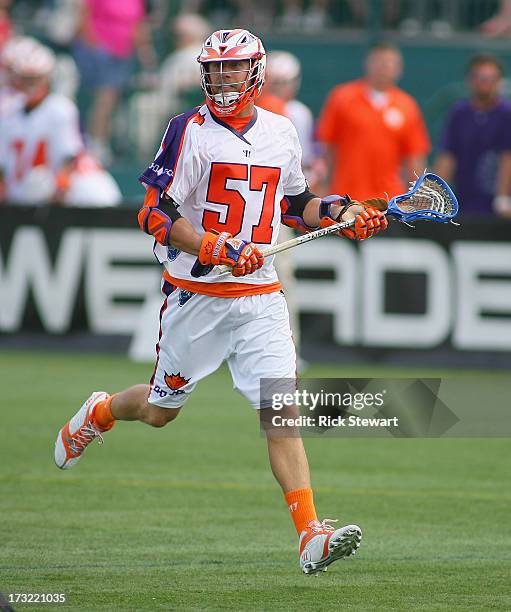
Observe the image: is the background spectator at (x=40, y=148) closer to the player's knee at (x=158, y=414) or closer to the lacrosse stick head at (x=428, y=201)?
the player's knee at (x=158, y=414)

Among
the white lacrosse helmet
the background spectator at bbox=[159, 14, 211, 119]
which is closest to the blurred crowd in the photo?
the background spectator at bbox=[159, 14, 211, 119]

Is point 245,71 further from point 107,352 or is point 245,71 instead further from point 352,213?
point 107,352

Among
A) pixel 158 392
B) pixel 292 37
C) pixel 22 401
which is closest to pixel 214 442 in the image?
pixel 22 401

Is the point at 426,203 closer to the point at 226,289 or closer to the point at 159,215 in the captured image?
the point at 226,289

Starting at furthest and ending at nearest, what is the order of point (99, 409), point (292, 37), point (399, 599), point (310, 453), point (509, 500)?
point (292, 37) < point (310, 453) < point (509, 500) < point (99, 409) < point (399, 599)

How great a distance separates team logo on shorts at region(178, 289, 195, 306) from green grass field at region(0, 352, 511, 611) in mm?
1146

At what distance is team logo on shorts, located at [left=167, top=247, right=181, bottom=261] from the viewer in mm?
6664

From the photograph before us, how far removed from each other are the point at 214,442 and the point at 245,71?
3.61 meters

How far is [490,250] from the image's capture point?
12633 millimetres

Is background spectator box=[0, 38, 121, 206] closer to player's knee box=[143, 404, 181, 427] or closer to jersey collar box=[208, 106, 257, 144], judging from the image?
player's knee box=[143, 404, 181, 427]

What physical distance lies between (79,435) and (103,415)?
20cm

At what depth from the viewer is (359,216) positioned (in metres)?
6.44

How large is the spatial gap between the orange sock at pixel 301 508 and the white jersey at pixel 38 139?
8.23 metres

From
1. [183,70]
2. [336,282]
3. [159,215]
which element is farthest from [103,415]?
[183,70]
